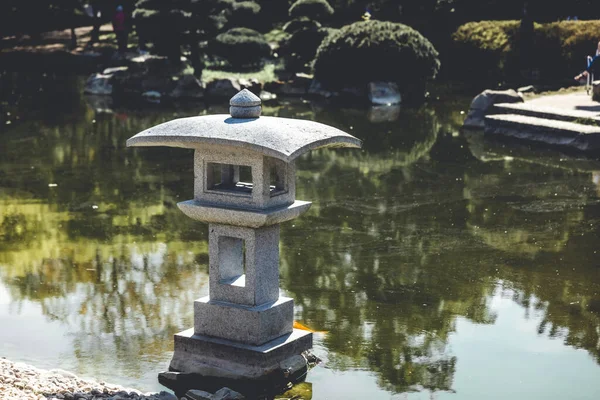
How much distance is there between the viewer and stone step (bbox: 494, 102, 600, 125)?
16641mm

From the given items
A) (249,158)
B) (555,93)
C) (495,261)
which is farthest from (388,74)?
(249,158)

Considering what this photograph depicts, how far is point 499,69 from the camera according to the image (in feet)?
84.4

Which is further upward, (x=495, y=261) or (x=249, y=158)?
(x=249, y=158)

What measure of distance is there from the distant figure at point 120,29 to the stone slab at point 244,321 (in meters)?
24.0

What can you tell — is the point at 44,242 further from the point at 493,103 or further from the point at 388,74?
the point at 388,74

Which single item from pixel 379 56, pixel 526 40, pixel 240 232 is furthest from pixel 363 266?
pixel 526 40

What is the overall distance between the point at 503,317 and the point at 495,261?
1663mm

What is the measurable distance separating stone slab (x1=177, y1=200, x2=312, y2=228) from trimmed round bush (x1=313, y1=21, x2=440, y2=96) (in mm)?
16090

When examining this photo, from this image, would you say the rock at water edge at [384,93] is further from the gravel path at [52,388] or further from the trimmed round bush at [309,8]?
the gravel path at [52,388]

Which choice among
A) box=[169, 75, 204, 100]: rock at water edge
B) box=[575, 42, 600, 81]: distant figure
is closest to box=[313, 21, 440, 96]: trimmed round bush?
box=[169, 75, 204, 100]: rock at water edge

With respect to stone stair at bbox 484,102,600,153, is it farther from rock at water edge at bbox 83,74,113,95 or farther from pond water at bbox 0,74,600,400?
rock at water edge at bbox 83,74,113,95

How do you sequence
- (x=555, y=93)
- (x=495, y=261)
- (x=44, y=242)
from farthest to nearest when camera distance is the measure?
(x=555, y=93)
(x=44, y=242)
(x=495, y=261)

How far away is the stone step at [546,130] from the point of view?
1557 cm

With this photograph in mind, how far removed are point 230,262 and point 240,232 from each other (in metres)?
0.37
